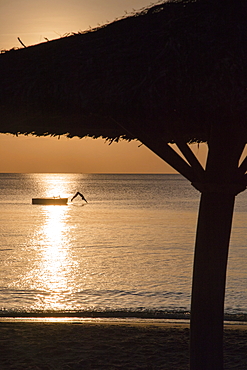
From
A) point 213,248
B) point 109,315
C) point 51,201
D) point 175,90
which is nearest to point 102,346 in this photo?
point 213,248

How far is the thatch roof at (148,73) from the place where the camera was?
465 centimetres

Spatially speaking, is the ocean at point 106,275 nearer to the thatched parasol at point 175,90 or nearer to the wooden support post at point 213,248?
the wooden support post at point 213,248

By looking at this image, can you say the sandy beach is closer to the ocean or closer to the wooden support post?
the wooden support post

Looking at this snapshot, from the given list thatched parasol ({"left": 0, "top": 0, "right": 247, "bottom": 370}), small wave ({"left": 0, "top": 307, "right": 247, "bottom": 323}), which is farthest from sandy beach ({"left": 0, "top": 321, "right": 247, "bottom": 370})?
small wave ({"left": 0, "top": 307, "right": 247, "bottom": 323})

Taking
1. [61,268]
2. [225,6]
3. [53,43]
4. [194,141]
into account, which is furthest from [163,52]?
[61,268]

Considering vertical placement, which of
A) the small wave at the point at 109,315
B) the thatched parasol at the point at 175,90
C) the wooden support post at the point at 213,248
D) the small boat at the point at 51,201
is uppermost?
the small boat at the point at 51,201

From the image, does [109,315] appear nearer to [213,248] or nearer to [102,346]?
[102,346]

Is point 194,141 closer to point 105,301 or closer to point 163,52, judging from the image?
point 163,52

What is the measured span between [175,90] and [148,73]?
1.08 feet

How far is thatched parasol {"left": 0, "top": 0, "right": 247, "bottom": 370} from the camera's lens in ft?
15.4

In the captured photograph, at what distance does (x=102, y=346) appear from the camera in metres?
6.72

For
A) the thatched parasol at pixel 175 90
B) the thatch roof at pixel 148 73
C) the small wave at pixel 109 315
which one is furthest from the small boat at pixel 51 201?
the thatch roof at pixel 148 73

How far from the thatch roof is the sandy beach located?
2.87 meters

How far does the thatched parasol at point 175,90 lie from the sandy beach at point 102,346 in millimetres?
795
